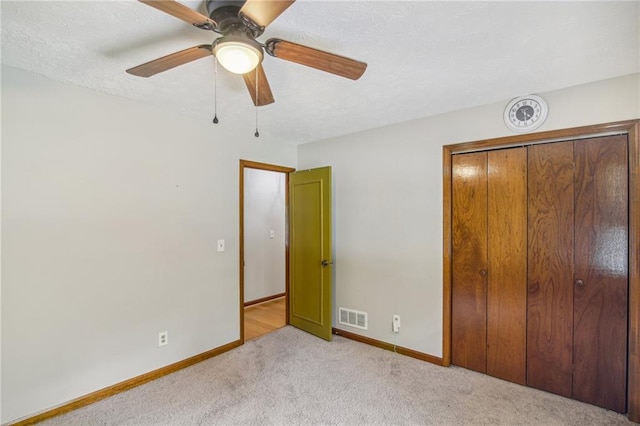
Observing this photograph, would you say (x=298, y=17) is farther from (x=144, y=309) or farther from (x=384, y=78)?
(x=144, y=309)

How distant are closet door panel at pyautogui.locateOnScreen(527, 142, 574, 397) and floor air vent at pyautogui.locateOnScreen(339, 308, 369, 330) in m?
1.48

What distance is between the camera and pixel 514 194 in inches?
95.8

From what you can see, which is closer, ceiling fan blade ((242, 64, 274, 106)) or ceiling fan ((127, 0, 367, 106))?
ceiling fan ((127, 0, 367, 106))

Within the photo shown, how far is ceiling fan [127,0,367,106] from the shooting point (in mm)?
1108

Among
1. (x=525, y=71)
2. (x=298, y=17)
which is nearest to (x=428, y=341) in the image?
(x=525, y=71)

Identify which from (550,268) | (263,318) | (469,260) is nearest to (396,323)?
(469,260)

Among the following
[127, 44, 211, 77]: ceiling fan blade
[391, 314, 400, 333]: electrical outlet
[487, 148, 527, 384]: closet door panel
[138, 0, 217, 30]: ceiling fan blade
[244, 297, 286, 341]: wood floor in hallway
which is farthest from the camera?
[244, 297, 286, 341]: wood floor in hallway

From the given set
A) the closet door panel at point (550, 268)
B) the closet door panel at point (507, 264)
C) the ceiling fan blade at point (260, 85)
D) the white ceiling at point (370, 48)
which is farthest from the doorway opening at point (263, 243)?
the closet door panel at point (550, 268)

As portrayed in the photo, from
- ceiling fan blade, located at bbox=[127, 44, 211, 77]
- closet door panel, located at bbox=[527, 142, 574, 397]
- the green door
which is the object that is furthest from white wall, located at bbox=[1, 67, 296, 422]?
closet door panel, located at bbox=[527, 142, 574, 397]

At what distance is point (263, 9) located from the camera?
3.69 ft

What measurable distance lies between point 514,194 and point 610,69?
3.24 feet

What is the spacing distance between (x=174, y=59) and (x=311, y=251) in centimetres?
247

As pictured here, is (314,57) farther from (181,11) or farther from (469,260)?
(469,260)

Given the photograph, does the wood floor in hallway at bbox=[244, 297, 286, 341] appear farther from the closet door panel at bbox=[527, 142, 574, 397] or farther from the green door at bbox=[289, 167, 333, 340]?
the closet door panel at bbox=[527, 142, 574, 397]
